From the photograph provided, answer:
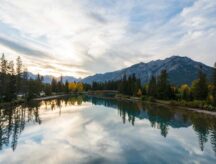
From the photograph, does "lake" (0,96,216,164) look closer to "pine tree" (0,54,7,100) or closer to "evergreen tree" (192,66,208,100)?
"pine tree" (0,54,7,100)

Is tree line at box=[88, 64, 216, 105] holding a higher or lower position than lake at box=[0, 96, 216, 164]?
higher

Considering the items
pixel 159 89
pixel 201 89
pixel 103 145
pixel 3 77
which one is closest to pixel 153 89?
pixel 159 89

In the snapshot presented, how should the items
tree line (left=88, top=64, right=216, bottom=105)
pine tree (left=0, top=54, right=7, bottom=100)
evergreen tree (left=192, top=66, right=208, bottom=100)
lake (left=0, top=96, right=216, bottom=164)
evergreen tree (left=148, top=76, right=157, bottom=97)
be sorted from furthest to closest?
evergreen tree (left=148, top=76, right=157, bottom=97)
evergreen tree (left=192, top=66, right=208, bottom=100)
tree line (left=88, top=64, right=216, bottom=105)
pine tree (left=0, top=54, right=7, bottom=100)
lake (left=0, top=96, right=216, bottom=164)

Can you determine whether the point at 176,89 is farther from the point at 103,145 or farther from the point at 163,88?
the point at 103,145

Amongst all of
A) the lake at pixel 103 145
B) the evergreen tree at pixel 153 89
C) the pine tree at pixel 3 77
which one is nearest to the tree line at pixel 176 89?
the evergreen tree at pixel 153 89

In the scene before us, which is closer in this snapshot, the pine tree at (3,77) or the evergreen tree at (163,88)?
the pine tree at (3,77)

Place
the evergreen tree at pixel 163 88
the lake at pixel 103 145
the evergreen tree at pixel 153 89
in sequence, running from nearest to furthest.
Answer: the lake at pixel 103 145 → the evergreen tree at pixel 163 88 → the evergreen tree at pixel 153 89

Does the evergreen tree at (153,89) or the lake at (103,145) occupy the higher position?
the evergreen tree at (153,89)

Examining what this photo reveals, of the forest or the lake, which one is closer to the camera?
the lake

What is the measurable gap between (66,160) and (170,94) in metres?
85.6

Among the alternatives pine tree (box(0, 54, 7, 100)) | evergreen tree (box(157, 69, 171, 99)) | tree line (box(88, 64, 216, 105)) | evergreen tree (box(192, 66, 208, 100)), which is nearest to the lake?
pine tree (box(0, 54, 7, 100))

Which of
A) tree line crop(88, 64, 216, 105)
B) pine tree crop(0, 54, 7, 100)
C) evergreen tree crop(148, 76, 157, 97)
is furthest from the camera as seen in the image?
evergreen tree crop(148, 76, 157, 97)

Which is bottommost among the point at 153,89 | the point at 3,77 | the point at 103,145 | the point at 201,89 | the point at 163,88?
the point at 103,145

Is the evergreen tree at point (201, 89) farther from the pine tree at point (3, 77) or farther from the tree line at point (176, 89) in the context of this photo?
the pine tree at point (3, 77)
